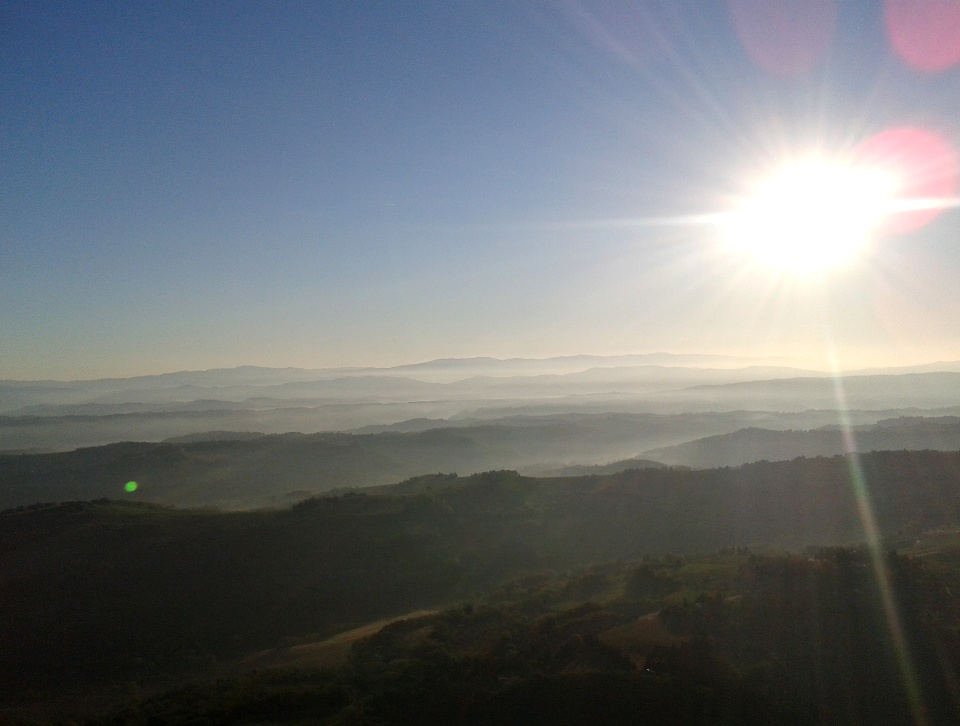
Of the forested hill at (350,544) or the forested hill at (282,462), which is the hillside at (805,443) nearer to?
the forested hill at (282,462)

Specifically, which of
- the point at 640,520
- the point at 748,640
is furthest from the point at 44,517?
the point at 748,640

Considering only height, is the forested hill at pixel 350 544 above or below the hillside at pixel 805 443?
above

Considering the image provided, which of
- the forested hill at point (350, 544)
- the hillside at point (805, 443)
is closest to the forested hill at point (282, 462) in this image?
the hillside at point (805, 443)

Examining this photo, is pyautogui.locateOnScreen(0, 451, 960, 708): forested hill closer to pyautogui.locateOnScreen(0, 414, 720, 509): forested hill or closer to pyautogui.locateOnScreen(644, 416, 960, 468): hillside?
pyautogui.locateOnScreen(0, 414, 720, 509): forested hill

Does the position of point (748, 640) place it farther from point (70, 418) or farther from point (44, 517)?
point (70, 418)

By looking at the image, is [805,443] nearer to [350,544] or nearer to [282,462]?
[350,544]

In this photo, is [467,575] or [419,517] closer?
[467,575]

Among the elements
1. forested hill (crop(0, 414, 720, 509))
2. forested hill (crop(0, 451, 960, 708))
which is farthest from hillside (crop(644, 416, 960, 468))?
forested hill (crop(0, 451, 960, 708))

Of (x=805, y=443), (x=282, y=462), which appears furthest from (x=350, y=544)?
(x=805, y=443)
